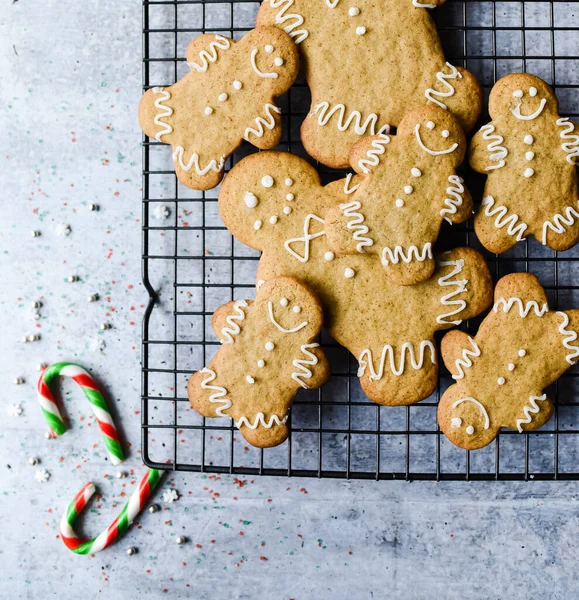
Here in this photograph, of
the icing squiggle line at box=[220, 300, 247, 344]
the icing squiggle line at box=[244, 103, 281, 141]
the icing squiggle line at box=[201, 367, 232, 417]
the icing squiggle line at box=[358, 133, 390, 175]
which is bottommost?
the icing squiggle line at box=[201, 367, 232, 417]

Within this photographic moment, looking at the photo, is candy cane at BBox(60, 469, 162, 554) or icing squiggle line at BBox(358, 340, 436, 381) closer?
icing squiggle line at BBox(358, 340, 436, 381)

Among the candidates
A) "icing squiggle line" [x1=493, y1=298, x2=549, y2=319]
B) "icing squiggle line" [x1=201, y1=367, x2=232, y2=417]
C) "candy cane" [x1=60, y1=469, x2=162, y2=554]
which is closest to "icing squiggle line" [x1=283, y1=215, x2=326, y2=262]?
"icing squiggle line" [x1=201, y1=367, x2=232, y2=417]

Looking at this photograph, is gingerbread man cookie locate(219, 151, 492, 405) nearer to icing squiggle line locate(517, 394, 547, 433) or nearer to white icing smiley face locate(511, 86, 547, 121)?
icing squiggle line locate(517, 394, 547, 433)

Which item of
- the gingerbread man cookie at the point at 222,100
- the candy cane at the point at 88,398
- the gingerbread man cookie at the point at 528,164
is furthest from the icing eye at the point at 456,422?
the candy cane at the point at 88,398

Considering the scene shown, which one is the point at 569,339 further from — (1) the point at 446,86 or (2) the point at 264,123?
(2) the point at 264,123

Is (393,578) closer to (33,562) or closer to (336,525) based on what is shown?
(336,525)

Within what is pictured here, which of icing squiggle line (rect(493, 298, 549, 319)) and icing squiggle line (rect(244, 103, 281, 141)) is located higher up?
icing squiggle line (rect(244, 103, 281, 141))

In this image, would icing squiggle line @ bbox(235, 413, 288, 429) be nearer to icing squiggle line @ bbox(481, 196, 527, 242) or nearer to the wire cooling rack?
the wire cooling rack
